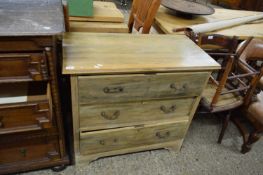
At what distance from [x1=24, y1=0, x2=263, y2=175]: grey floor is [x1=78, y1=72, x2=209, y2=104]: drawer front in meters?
0.54

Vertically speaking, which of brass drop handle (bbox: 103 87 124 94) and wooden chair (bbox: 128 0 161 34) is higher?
wooden chair (bbox: 128 0 161 34)

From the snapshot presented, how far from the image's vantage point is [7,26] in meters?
0.71

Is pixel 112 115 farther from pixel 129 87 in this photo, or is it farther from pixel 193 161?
pixel 193 161

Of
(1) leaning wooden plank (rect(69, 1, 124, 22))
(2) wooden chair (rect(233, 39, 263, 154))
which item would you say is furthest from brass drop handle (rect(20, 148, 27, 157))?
(2) wooden chair (rect(233, 39, 263, 154))

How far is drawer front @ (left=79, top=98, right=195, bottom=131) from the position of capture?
1.07 metres

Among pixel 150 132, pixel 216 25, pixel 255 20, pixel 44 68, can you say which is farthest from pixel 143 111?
pixel 255 20

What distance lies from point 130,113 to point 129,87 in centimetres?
21

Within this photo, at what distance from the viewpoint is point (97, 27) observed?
1.28 meters

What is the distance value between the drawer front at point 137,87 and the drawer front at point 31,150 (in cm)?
33

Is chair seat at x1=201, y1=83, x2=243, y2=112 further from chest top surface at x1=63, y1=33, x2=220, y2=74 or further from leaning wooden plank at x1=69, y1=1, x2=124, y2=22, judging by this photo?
leaning wooden plank at x1=69, y1=1, x2=124, y2=22

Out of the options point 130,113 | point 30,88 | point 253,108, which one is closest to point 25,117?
point 30,88

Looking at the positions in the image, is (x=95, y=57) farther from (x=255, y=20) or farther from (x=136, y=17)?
(x=255, y=20)

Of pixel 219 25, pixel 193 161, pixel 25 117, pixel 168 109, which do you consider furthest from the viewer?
pixel 219 25

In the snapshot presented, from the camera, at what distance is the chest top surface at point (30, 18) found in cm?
71
